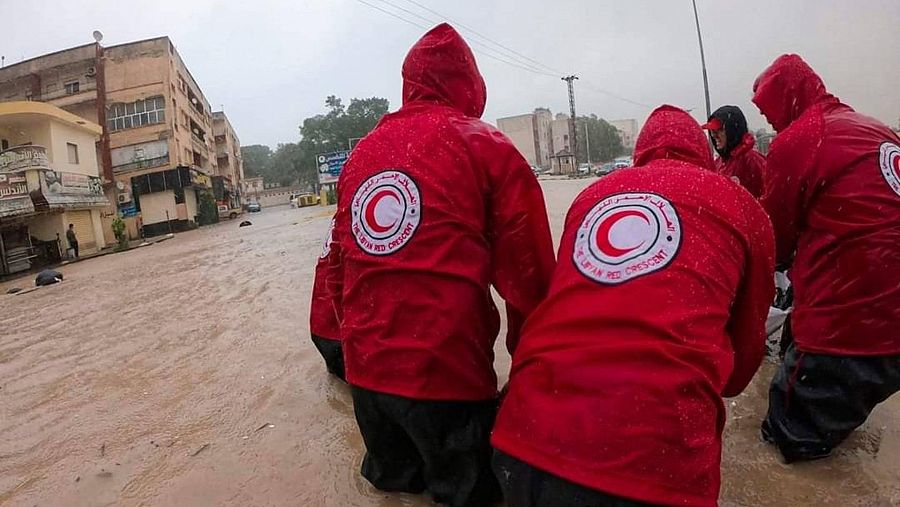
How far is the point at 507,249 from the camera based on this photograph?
182 centimetres

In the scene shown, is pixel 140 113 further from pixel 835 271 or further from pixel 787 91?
pixel 835 271

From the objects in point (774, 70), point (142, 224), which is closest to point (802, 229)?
point (774, 70)

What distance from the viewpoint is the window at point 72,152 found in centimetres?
2120

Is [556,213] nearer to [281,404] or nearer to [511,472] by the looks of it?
[281,404]

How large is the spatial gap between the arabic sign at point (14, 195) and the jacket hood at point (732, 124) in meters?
18.1

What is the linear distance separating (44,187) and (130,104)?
14.1 metres

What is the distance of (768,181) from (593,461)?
70.1 inches

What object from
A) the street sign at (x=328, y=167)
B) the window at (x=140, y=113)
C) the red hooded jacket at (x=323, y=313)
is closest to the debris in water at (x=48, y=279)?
the red hooded jacket at (x=323, y=313)

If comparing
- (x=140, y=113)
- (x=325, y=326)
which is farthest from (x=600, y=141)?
(x=325, y=326)

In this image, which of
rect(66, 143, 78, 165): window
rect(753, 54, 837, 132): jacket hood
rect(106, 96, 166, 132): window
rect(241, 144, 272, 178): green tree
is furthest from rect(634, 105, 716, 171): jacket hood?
rect(241, 144, 272, 178): green tree

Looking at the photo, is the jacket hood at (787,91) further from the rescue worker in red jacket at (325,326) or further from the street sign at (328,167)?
the street sign at (328,167)

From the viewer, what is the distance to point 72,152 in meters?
21.5

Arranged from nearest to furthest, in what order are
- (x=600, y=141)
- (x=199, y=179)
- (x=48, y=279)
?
(x=48, y=279), (x=199, y=179), (x=600, y=141)

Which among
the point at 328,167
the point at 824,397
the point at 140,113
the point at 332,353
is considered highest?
the point at 140,113
